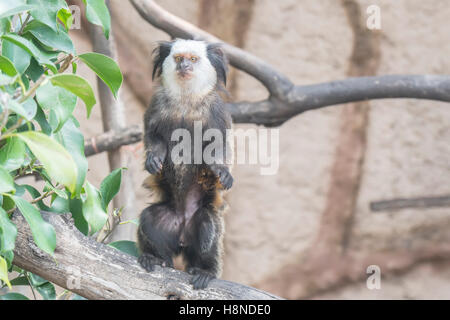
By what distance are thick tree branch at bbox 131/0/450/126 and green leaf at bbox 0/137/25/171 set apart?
5.49ft

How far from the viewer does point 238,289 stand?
242 centimetres

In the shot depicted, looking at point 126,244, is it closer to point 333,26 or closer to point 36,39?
point 36,39

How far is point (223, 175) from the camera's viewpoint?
8.95ft

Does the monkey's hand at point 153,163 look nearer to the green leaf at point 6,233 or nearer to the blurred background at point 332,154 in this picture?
the green leaf at point 6,233

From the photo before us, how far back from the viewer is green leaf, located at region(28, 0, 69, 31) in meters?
2.03

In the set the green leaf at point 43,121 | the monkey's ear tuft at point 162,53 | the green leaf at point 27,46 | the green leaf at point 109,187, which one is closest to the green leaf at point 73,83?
the green leaf at point 27,46

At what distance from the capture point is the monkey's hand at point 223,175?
272 centimetres

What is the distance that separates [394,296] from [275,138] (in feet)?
5.46

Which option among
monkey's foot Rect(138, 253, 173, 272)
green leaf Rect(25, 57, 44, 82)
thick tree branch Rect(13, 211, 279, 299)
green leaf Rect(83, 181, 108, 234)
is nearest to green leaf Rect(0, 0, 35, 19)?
green leaf Rect(25, 57, 44, 82)

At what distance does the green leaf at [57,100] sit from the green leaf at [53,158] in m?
0.17

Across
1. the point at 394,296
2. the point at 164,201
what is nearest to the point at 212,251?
the point at 164,201

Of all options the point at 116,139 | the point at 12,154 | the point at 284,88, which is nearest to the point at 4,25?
the point at 12,154

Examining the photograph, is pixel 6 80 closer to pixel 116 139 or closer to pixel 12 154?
pixel 12 154

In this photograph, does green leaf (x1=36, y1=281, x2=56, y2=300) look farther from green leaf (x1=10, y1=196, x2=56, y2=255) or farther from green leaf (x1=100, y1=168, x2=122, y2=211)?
green leaf (x1=10, y1=196, x2=56, y2=255)
